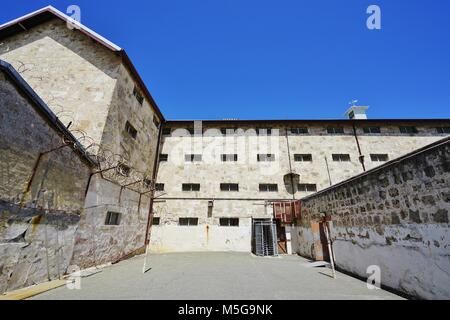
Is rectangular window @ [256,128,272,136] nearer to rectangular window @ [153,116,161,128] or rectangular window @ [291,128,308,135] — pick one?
rectangular window @ [291,128,308,135]

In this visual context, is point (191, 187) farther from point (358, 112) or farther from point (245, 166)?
point (358, 112)

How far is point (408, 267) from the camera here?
413cm

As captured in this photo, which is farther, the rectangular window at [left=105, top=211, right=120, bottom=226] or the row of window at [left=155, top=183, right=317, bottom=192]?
the row of window at [left=155, top=183, right=317, bottom=192]

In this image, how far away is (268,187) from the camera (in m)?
14.0

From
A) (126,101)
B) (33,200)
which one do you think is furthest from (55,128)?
(126,101)

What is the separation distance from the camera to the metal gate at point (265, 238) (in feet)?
37.2

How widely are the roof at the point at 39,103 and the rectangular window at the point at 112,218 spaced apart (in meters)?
2.81

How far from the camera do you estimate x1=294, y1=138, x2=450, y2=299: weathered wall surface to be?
355 cm

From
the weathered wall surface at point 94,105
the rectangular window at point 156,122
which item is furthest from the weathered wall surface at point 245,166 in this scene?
the weathered wall surface at point 94,105

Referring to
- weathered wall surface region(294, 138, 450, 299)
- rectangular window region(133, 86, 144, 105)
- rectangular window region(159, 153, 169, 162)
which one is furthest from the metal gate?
rectangular window region(133, 86, 144, 105)

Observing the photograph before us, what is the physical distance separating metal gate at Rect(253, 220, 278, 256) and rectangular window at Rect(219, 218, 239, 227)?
4.39 ft

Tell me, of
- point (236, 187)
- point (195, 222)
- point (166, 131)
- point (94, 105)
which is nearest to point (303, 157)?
point (236, 187)

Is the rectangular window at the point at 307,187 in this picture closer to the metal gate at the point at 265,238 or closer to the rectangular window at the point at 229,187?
the metal gate at the point at 265,238

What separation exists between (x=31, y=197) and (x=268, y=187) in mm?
12180
